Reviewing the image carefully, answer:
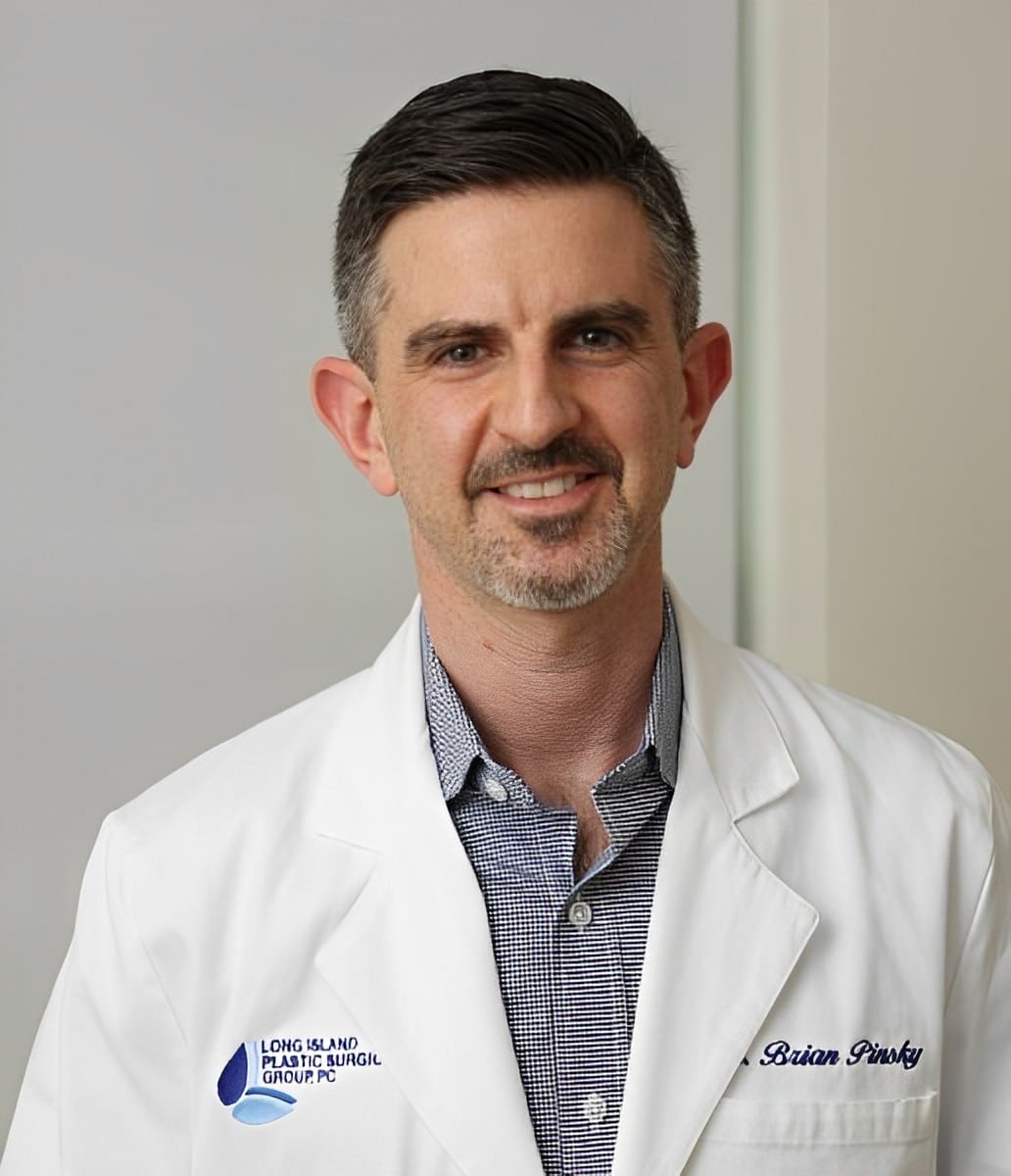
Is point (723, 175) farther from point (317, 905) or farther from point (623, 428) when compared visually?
point (317, 905)

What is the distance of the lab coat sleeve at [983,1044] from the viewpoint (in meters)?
1.32

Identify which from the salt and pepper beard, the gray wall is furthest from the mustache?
the gray wall

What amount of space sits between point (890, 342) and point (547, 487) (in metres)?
0.98

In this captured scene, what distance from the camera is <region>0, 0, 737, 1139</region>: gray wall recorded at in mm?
1783

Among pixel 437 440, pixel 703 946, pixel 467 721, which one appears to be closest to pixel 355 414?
pixel 437 440

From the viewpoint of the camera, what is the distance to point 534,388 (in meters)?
1.17

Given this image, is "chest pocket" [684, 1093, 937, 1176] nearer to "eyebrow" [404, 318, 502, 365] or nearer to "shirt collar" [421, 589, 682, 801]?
"shirt collar" [421, 589, 682, 801]

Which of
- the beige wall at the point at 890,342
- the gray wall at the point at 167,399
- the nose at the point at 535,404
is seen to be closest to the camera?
the nose at the point at 535,404

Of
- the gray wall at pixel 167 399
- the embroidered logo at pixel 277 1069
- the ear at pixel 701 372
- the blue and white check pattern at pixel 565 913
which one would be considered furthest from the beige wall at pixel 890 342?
the embroidered logo at pixel 277 1069

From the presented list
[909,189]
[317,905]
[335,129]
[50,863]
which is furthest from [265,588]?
[909,189]

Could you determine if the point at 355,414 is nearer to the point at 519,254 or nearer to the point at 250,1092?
the point at 519,254

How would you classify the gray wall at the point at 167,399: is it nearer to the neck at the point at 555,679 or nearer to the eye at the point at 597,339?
the neck at the point at 555,679

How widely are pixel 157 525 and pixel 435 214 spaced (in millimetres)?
729

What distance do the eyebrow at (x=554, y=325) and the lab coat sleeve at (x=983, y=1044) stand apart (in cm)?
52
